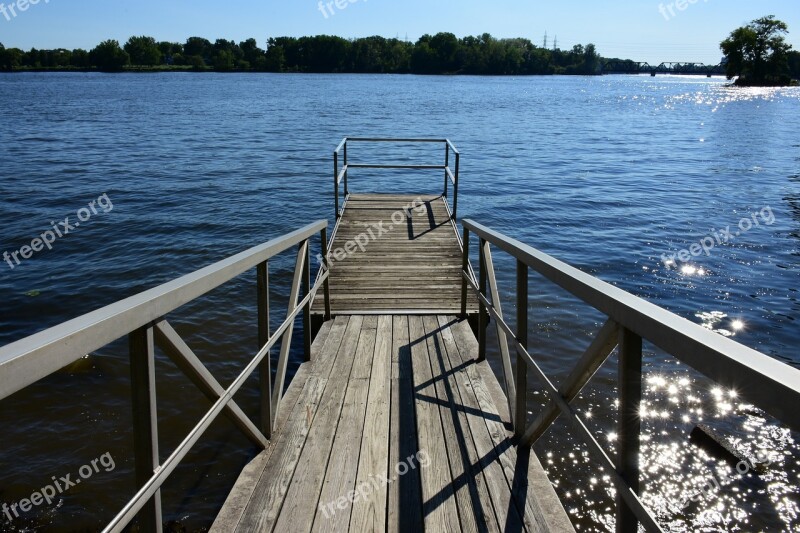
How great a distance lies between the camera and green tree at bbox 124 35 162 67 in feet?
431

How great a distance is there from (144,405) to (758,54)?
387ft

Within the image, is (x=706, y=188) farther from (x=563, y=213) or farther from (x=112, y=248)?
(x=112, y=248)

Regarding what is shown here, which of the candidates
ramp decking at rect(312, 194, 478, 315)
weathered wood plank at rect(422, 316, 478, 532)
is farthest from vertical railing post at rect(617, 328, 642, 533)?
ramp decking at rect(312, 194, 478, 315)

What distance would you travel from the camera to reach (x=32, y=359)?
3.79 ft

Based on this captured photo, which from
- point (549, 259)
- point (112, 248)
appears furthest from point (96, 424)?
point (112, 248)

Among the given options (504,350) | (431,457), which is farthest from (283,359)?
(504,350)

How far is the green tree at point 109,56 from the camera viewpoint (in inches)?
4860

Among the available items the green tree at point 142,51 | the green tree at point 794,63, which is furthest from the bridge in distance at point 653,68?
the green tree at point 142,51

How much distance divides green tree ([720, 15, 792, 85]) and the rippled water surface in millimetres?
78474

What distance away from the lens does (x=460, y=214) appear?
548 inches

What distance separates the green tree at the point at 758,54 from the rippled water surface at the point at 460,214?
7847 centimetres

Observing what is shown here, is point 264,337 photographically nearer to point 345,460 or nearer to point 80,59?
point 345,460

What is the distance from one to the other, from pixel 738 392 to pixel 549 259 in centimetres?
148

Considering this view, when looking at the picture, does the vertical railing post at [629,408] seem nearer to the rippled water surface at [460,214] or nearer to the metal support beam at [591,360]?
the metal support beam at [591,360]
